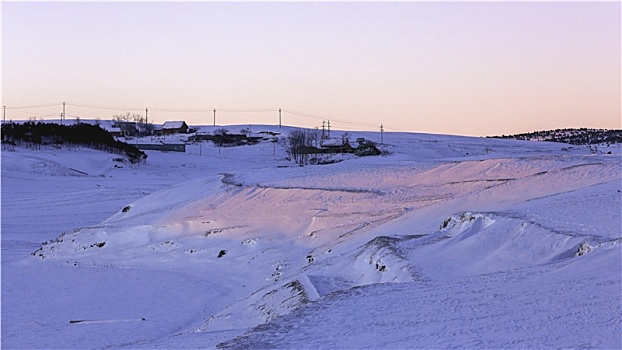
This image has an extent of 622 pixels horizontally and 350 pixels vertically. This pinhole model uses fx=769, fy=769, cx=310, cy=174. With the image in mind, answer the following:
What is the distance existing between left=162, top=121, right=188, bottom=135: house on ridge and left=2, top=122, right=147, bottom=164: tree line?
5953 cm

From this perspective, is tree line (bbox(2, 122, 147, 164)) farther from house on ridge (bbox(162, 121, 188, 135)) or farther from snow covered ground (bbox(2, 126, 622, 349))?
house on ridge (bbox(162, 121, 188, 135))

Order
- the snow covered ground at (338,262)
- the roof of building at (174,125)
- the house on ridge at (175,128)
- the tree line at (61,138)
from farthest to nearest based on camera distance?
the roof of building at (174,125)
the house on ridge at (175,128)
the tree line at (61,138)
the snow covered ground at (338,262)

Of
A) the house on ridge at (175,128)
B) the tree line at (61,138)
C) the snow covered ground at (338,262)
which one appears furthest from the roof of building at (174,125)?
the snow covered ground at (338,262)

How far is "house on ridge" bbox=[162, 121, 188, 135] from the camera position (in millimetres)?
127750

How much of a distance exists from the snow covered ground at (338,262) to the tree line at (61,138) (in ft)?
98.5

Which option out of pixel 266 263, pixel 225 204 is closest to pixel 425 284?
pixel 266 263

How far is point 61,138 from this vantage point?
210 feet

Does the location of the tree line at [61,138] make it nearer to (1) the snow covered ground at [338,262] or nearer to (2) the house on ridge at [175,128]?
(1) the snow covered ground at [338,262]

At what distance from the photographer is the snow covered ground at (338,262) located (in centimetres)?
682

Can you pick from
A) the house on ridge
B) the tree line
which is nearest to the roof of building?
the house on ridge

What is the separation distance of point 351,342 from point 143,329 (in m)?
7.64

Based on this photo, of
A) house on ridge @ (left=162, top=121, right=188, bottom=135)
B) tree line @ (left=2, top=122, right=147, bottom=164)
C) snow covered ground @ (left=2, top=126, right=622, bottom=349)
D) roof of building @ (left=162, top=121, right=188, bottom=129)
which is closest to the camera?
snow covered ground @ (left=2, top=126, right=622, bottom=349)

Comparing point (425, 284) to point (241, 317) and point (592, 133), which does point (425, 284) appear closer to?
point (241, 317)

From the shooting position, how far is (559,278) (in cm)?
804
